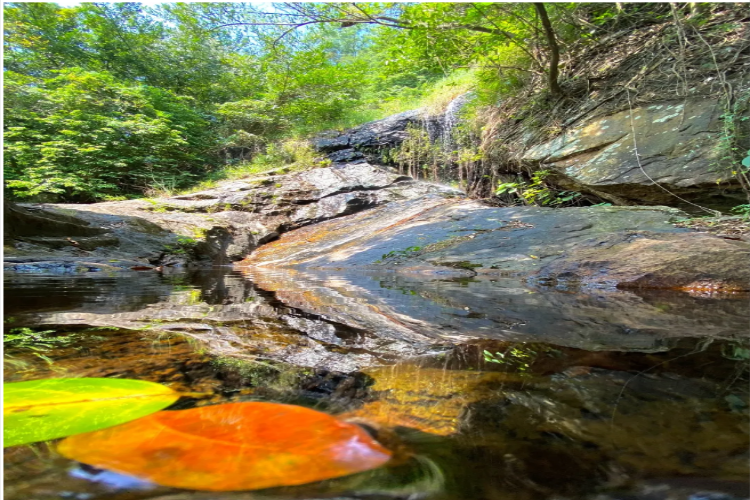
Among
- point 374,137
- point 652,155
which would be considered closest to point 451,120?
point 374,137

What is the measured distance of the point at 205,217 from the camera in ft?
21.3

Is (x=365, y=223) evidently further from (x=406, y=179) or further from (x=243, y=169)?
(x=243, y=169)

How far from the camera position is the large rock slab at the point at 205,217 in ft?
15.6

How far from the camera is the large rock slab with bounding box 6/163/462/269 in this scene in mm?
4754

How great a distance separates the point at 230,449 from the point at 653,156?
214 inches

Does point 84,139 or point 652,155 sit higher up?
point 84,139

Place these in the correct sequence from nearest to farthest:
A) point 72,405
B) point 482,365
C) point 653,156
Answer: point 72,405
point 482,365
point 653,156

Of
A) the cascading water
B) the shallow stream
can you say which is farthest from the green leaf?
the cascading water

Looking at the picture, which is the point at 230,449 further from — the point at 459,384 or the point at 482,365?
the point at 482,365

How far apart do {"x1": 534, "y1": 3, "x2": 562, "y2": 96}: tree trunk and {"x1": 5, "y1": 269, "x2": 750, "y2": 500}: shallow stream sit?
405 cm

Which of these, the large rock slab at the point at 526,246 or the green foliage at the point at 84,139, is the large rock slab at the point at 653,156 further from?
the green foliage at the point at 84,139

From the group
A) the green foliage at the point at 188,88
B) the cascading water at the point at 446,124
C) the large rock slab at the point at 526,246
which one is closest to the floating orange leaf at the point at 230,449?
the large rock slab at the point at 526,246

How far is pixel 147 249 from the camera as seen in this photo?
5.35m

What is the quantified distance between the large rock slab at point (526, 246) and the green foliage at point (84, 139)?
489cm
